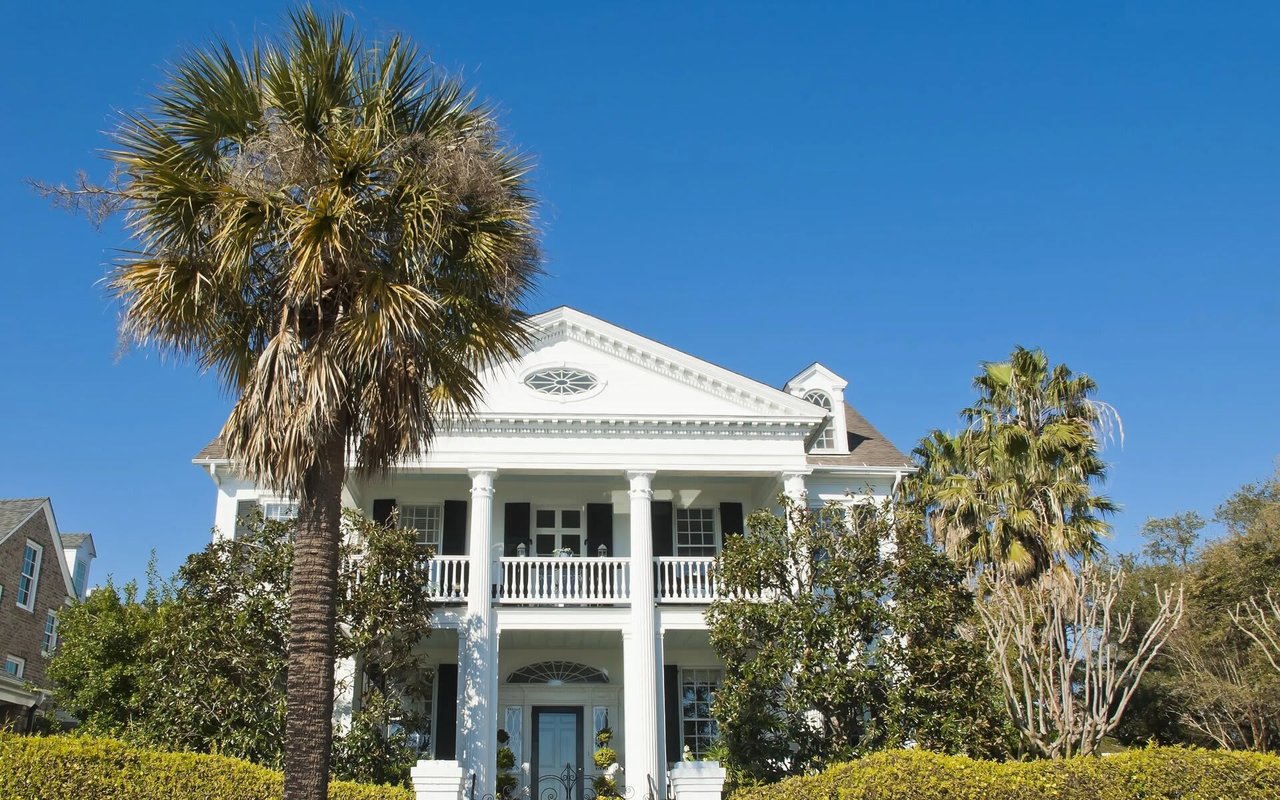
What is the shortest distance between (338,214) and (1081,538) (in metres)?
16.7

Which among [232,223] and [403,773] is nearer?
[232,223]

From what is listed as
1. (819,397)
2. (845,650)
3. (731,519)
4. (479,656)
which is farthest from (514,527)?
(845,650)

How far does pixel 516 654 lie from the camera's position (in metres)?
22.2

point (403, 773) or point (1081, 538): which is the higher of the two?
point (1081, 538)

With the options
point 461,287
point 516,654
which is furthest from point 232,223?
point 516,654

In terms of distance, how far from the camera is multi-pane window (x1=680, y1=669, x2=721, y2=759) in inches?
848

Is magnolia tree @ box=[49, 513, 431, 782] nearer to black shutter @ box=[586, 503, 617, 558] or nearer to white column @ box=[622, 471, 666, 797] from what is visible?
white column @ box=[622, 471, 666, 797]

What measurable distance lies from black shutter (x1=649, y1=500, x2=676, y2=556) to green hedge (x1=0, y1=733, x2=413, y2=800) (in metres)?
9.62

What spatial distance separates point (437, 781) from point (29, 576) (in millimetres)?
19890

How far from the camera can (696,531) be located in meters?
22.8

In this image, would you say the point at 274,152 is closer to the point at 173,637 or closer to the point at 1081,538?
the point at 173,637

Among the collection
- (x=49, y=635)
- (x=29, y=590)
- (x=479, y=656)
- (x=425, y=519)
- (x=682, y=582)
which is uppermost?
(x=425, y=519)

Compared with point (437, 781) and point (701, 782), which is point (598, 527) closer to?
point (701, 782)

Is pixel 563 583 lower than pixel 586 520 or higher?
lower
